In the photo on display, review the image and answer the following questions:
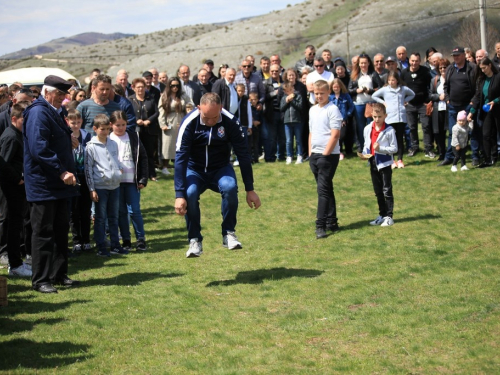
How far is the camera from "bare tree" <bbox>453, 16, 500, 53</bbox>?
44.2 metres

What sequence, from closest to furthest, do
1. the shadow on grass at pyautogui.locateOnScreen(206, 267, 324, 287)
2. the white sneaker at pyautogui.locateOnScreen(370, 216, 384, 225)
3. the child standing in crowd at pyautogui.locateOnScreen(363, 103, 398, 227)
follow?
the shadow on grass at pyautogui.locateOnScreen(206, 267, 324, 287)
the child standing in crowd at pyautogui.locateOnScreen(363, 103, 398, 227)
the white sneaker at pyautogui.locateOnScreen(370, 216, 384, 225)

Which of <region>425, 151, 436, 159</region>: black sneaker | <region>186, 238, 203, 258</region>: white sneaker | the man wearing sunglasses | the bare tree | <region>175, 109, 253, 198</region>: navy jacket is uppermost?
the bare tree

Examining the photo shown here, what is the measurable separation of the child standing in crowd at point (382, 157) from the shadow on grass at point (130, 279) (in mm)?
4213

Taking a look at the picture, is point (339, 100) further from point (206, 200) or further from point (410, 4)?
point (410, 4)

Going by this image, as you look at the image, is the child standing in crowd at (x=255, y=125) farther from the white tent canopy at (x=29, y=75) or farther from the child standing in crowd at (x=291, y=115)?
the white tent canopy at (x=29, y=75)

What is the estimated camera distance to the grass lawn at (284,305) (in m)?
6.22

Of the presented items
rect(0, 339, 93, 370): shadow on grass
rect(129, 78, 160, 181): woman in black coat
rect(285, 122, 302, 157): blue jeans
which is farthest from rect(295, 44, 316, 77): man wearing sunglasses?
rect(0, 339, 93, 370): shadow on grass

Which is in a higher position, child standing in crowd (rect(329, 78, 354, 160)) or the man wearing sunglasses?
the man wearing sunglasses

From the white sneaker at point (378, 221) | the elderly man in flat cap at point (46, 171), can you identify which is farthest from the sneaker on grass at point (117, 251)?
the white sneaker at point (378, 221)

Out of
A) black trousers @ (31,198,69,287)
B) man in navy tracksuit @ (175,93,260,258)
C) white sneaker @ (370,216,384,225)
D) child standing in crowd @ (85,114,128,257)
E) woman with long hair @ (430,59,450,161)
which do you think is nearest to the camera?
black trousers @ (31,198,69,287)

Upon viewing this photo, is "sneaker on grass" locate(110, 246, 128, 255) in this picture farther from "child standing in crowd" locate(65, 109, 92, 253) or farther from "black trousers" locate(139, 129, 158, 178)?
"black trousers" locate(139, 129, 158, 178)

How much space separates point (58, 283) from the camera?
9125 millimetres

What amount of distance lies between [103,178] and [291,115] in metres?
8.90

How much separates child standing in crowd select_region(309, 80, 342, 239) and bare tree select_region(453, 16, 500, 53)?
111 ft
